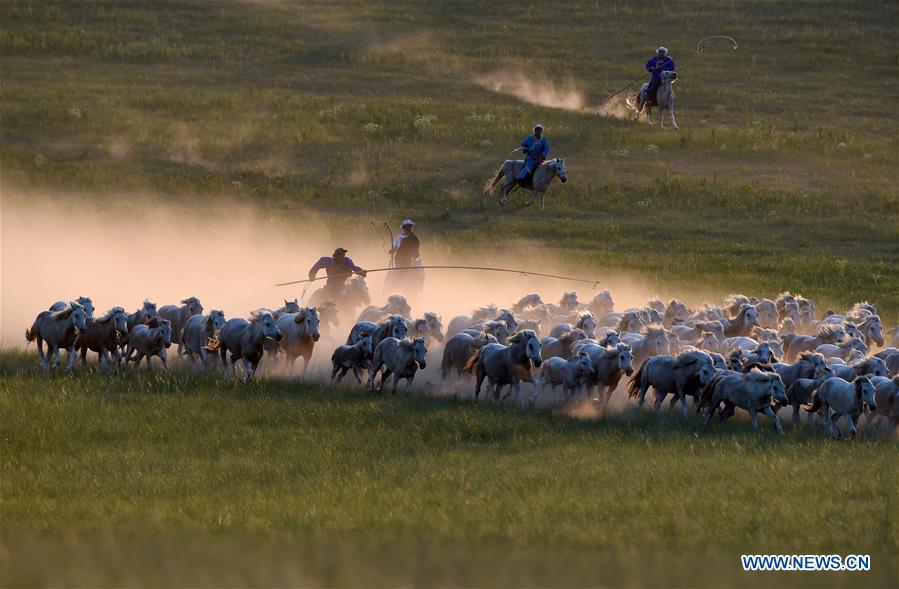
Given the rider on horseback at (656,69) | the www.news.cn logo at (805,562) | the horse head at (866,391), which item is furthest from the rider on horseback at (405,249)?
the rider on horseback at (656,69)

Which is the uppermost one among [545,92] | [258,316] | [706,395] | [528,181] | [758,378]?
[545,92]

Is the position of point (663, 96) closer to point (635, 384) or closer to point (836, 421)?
point (635, 384)

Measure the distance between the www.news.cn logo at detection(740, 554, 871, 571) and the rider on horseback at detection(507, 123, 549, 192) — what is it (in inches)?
1178

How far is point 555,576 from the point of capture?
11.2 m

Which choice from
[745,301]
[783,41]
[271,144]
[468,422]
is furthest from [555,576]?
[783,41]

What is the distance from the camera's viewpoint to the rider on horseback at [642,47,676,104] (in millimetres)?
52844

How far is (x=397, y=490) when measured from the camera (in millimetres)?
14938

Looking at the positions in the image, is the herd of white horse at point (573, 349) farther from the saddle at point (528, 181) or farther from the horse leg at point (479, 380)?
the saddle at point (528, 181)

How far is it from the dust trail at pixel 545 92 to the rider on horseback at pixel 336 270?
3712cm

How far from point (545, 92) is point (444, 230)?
99.6ft

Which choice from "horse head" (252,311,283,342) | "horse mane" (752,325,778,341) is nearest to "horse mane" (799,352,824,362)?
"horse mane" (752,325,778,341)

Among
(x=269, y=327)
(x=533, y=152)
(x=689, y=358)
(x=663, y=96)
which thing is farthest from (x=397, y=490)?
(x=663, y=96)

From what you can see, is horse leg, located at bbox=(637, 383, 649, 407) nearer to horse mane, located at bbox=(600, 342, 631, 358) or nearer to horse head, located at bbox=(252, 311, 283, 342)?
horse mane, located at bbox=(600, 342, 631, 358)

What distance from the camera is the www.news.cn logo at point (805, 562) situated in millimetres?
11680
